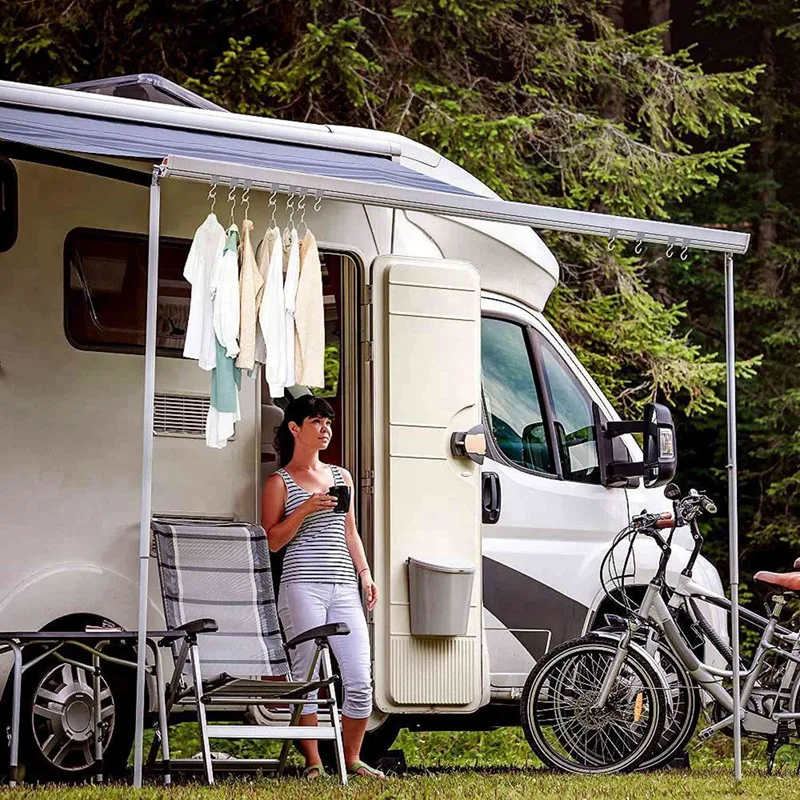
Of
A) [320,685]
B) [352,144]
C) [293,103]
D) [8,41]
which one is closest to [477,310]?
[352,144]

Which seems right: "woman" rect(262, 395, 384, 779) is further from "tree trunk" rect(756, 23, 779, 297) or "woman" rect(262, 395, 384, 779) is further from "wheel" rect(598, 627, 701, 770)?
"tree trunk" rect(756, 23, 779, 297)

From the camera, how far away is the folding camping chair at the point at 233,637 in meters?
6.17

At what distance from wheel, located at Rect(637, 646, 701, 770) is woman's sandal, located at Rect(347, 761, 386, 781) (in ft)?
4.22

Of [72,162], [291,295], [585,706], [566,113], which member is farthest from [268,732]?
[566,113]

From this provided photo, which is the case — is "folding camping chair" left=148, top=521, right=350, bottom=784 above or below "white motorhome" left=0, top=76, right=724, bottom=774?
below

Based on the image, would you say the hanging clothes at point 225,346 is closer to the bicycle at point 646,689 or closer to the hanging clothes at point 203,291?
the hanging clothes at point 203,291

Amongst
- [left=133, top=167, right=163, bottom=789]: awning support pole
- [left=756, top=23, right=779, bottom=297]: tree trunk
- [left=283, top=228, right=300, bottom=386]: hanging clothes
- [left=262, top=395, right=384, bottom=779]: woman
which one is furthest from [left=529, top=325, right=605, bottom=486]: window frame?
[left=756, top=23, right=779, bottom=297]: tree trunk

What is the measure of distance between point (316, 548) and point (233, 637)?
530 millimetres

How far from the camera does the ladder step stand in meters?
6.05

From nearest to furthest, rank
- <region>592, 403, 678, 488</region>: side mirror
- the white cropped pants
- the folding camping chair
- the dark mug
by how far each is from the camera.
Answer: the folding camping chair → the white cropped pants → the dark mug → <region>592, 403, 678, 488</region>: side mirror

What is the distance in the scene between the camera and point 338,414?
7719mm

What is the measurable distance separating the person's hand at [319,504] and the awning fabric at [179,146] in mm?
1327

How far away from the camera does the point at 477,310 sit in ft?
23.9

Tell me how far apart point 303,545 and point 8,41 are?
7.57 m
